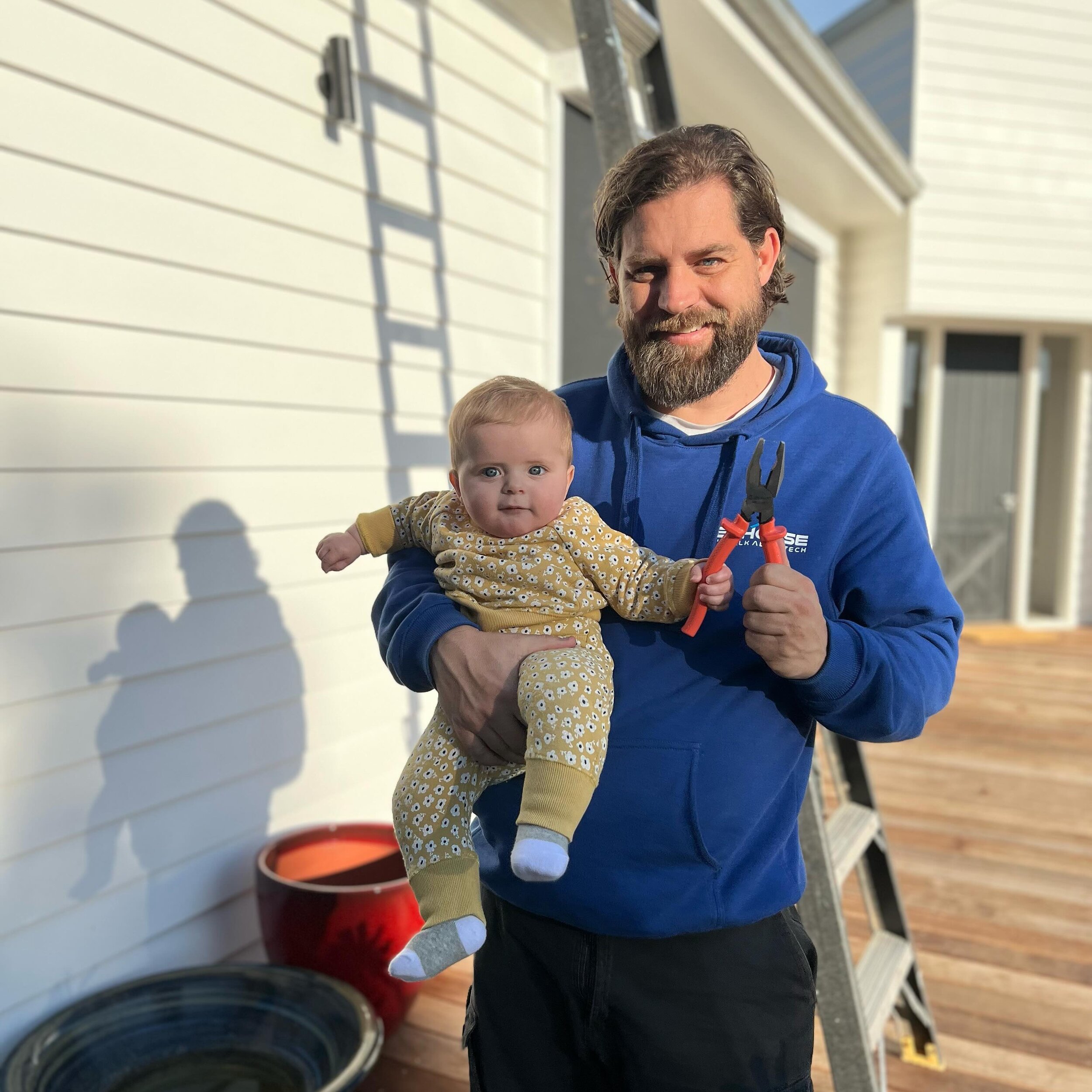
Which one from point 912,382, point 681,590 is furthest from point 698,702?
point 912,382

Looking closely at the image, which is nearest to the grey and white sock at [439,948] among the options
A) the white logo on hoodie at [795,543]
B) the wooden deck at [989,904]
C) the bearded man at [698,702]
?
the bearded man at [698,702]

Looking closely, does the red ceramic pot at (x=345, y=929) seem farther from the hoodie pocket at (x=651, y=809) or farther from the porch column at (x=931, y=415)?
the porch column at (x=931, y=415)

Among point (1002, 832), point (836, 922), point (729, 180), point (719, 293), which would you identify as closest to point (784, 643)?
point (719, 293)

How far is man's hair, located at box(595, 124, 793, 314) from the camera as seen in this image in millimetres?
1213

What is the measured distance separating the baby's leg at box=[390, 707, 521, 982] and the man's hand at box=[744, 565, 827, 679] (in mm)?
373

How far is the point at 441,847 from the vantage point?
120 centimetres

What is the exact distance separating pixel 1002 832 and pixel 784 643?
10.4ft

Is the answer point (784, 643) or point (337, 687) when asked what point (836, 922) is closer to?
point (784, 643)

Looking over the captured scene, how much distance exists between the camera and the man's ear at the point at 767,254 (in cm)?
128

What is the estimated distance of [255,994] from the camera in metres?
1.95

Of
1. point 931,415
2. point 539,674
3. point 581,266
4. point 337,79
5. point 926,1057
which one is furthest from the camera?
point 931,415

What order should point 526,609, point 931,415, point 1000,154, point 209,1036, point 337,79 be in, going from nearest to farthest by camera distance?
point 526,609 → point 209,1036 → point 337,79 → point 1000,154 → point 931,415

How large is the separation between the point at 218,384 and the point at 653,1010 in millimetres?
1661

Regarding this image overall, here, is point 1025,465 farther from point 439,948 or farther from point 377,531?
point 439,948
